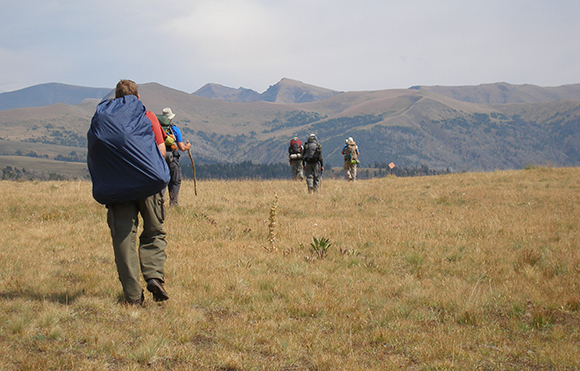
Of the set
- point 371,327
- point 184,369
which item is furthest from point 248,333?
point 371,327

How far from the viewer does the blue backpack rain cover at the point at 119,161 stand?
15.9 ft

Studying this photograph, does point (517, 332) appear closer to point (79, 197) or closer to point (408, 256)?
point (408, 256)

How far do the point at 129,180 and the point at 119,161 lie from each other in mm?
236

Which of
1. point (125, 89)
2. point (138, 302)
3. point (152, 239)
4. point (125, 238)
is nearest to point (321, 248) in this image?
point (152, 239)

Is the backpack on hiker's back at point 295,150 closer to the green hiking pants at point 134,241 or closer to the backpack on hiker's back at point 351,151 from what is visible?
the backpack on hiker's back at point 351,151

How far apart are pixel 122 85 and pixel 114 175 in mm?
1283

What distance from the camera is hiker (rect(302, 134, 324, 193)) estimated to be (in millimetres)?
16703

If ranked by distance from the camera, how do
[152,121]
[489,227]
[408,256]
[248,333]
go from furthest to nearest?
[489,227], [408,256], [152,121], [248,333]

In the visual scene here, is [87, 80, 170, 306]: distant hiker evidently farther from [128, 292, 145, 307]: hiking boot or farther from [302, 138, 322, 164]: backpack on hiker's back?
[302, 138, 322, 164]: backpack on hiker's back

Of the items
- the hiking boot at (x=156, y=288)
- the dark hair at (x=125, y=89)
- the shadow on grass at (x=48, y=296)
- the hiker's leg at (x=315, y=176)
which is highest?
the dark hair at (x=125, y=89)

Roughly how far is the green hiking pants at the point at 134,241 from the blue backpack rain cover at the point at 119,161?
8.5 inches

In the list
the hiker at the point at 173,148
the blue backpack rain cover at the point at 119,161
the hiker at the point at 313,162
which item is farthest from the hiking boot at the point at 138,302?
the hiker at the point at 313,162

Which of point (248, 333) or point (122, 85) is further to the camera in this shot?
point (122, 85)

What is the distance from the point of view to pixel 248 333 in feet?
14.9
